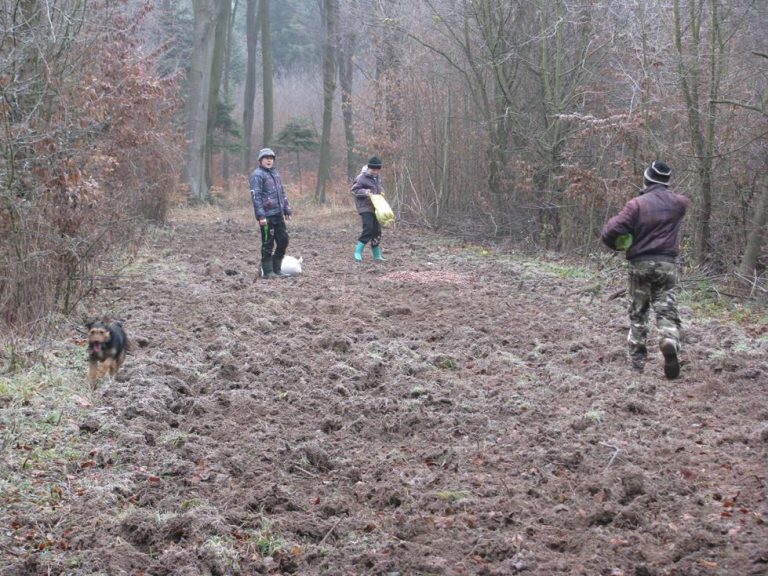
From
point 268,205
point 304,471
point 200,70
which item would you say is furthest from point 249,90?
point 304,471

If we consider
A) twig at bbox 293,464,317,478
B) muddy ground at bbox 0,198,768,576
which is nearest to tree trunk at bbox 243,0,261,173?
muddy ground at bbox 0,198,768,576

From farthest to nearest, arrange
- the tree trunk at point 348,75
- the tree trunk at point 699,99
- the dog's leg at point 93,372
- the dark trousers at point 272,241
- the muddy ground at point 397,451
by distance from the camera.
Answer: the tree trunk at point 348,75, the dark trousers at point 272,241, the tree trunk at point 699,99, the dog's leg at point 93,372, the muddy ground at point 397,451

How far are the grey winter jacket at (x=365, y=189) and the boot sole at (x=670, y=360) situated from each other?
8.44 m

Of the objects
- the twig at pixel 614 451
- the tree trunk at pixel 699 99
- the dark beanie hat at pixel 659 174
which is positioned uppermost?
the tree trunk at pixel 699 99

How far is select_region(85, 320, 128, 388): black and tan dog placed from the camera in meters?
6.88

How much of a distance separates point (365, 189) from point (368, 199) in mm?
258

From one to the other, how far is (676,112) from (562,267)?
3.33 meters

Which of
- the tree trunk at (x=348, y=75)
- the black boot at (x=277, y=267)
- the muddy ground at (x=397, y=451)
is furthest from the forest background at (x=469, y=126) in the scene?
the tree trunk at (x=348, y=75)

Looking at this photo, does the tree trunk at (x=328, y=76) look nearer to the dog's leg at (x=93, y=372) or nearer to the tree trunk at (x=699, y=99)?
the tree trunk at (x=699, y=99)

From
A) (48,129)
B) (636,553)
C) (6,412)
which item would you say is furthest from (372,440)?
(48,129)

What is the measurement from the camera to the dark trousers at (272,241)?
12828 mm

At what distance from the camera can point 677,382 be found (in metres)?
7.30

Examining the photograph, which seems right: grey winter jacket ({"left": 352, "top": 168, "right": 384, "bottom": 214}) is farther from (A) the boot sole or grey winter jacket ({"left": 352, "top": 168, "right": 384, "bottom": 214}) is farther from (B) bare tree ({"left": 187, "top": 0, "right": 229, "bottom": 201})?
(B) bare tree ({"left": 187, "top": 0, "right": 229, "bottom": 201})

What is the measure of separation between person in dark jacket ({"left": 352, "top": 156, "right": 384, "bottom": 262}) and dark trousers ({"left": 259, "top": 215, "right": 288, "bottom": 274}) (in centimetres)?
223
